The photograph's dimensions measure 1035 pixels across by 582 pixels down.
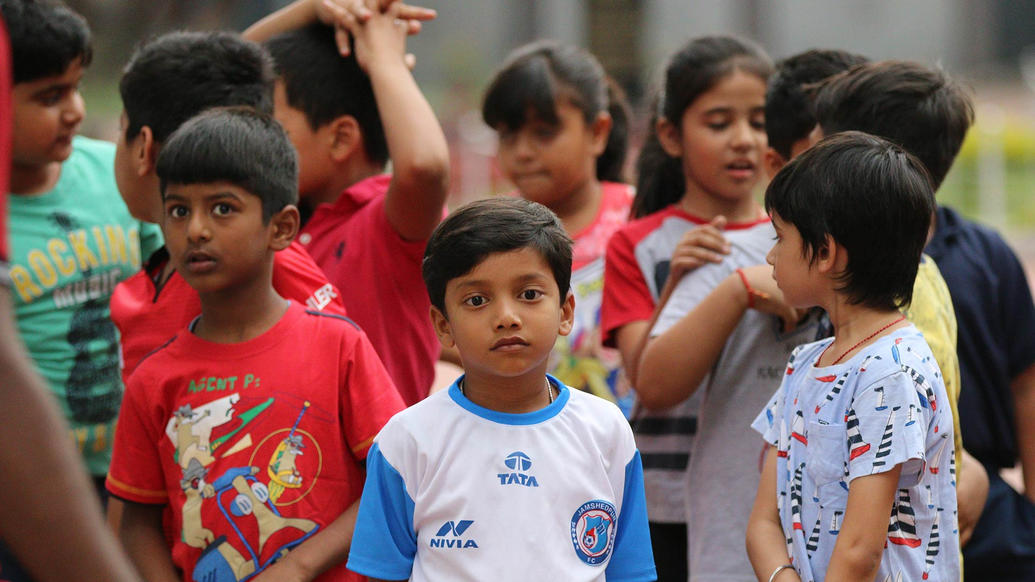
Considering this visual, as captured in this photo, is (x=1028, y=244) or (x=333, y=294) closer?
(x=333, y=294)

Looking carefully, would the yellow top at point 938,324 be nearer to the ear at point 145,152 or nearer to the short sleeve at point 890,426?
the short sleeve at point 890,426

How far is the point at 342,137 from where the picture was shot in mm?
2957

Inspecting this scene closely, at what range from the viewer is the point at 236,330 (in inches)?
89.3

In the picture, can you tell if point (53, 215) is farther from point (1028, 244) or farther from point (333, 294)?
point (1028, 244)

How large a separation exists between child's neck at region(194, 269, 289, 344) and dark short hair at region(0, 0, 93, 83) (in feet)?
3.56

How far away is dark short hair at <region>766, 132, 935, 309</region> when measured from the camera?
2020 millimetres

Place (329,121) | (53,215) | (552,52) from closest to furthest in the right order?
(329,121), (53,215), (552,52)

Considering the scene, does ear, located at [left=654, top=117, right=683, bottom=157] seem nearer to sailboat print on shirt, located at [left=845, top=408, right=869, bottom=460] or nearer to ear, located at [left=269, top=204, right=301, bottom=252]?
ear, located at [left=269, top=204, right=301, bottom=252]

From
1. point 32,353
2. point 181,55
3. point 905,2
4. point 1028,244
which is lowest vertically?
point 1028,244

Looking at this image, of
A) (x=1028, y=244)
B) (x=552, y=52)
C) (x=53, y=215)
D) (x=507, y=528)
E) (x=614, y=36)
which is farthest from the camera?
(x=614, y=36)

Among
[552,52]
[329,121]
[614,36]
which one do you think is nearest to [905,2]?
[614,36]

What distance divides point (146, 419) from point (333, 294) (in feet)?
1.61

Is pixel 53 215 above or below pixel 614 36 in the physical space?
above

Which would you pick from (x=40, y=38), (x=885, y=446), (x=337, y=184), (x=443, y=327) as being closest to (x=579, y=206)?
(x=337, y=184)
